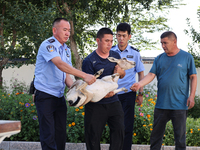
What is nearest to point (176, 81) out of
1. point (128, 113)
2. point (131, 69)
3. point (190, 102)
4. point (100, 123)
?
point (190, 102)

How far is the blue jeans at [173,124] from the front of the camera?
13.7 ft

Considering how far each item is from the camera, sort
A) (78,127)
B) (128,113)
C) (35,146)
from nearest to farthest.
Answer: (128,113) < (35,146) < (78,127)

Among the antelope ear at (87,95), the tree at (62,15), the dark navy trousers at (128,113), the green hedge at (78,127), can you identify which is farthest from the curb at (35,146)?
the tree at (62,15)

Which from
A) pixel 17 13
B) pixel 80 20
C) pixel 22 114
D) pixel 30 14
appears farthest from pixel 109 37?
pixel 80 20

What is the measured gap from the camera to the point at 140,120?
5918 millimetres

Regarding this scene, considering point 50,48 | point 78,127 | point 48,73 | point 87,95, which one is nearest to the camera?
point 87,95

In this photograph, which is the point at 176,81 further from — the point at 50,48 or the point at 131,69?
the point at 50,48

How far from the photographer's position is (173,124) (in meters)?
4.25

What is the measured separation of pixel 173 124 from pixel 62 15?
9.72 m

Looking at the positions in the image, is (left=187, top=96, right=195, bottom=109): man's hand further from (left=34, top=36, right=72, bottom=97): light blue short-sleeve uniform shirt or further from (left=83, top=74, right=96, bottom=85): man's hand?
(left=34, top=36, right=72, bottom=97): light blue short-sleeve uniform shirt

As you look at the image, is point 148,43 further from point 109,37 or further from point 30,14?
point 109,37

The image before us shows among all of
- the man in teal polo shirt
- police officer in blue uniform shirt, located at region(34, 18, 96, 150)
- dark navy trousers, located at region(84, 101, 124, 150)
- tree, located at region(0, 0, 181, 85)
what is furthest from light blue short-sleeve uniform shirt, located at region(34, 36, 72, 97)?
tree, located at region(0, 0, 181, 85)

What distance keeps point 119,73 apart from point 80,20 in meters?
11.6

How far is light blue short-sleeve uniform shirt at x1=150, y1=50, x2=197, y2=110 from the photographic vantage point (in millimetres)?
4227
